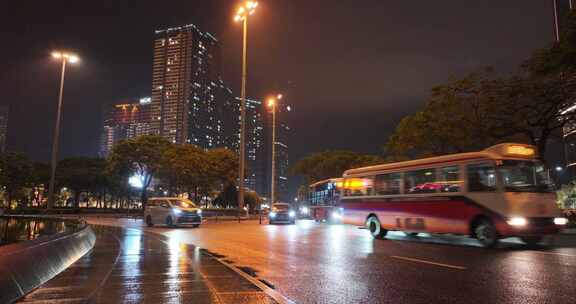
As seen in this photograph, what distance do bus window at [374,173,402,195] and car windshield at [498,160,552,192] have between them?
435cm

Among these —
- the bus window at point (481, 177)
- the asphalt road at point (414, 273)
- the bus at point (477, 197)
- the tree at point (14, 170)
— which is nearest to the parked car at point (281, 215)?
the bus at point (477, 197)

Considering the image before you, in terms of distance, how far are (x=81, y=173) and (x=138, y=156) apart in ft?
67.3

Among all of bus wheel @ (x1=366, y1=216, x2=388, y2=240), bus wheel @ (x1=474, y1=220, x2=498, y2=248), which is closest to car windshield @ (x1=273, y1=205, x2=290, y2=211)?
bus wheel @ (x1=366, y1=216, x2=388, y2=240)

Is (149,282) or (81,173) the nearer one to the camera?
(149,282)

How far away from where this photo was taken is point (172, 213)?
27.1 m

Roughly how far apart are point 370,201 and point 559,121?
14.1 metres

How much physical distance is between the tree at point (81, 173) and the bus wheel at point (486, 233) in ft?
208

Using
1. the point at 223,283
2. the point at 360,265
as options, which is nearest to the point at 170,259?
the point at 223,283

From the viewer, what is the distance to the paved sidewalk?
6.43 meters

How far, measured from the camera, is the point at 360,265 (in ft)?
33.1

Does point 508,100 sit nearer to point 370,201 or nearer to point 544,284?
point 370,201

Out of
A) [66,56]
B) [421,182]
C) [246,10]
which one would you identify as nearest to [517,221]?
[421,182]

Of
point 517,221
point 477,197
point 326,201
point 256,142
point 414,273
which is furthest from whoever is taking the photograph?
point 256,142

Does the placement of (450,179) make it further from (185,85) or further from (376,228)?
(185,85)
